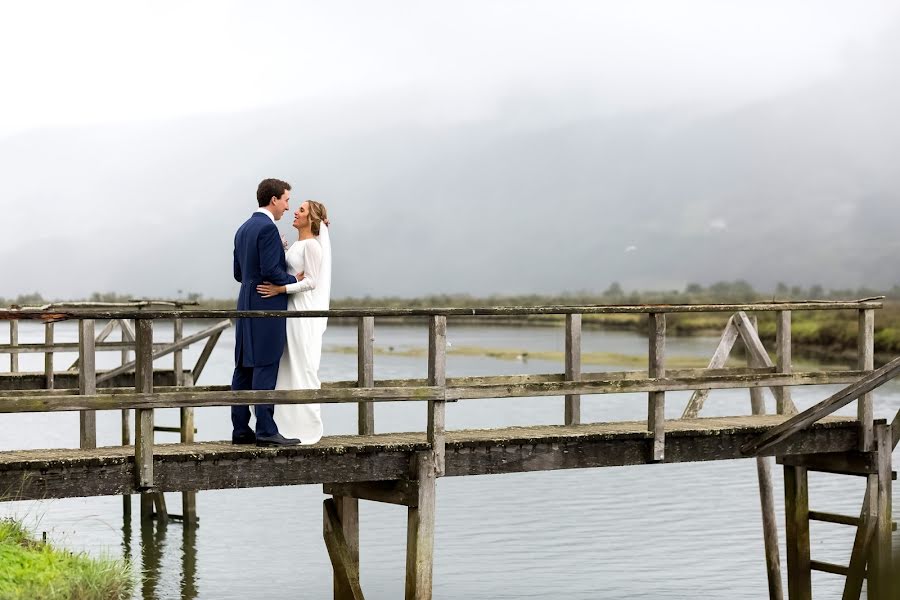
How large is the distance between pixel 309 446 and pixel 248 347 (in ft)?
2.79

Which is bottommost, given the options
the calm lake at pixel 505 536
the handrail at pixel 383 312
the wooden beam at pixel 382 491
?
the calm lake at pixel 505 536

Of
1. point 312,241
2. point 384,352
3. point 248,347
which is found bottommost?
point 384,352

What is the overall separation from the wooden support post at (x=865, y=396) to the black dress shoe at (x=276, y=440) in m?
5.75

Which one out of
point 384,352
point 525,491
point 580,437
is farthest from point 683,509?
point 384,352

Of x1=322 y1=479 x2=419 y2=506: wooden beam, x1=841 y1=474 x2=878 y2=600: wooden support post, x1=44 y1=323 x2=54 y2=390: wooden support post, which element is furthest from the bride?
x1=44 y1=323 x2=54 y2=390: wooden support post

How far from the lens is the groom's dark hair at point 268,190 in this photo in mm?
10086

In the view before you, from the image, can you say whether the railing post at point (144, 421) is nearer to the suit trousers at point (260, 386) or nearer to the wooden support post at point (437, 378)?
the suit trousers at point (260, 386)

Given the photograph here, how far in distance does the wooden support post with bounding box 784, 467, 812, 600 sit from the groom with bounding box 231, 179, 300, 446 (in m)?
5.88

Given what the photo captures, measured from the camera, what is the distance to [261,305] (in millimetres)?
10172

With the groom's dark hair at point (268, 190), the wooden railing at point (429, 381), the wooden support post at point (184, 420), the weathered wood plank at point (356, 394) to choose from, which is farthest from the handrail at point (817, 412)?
the wooden support post at point (184, 420)

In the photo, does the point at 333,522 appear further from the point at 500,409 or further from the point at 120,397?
the point at 500,409

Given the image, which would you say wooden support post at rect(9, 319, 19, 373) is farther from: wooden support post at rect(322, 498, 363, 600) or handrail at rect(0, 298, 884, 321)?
wooden support post at rect(322, 498, 363, 600)

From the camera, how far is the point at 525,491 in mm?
26438

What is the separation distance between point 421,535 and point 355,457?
2.62 feet
